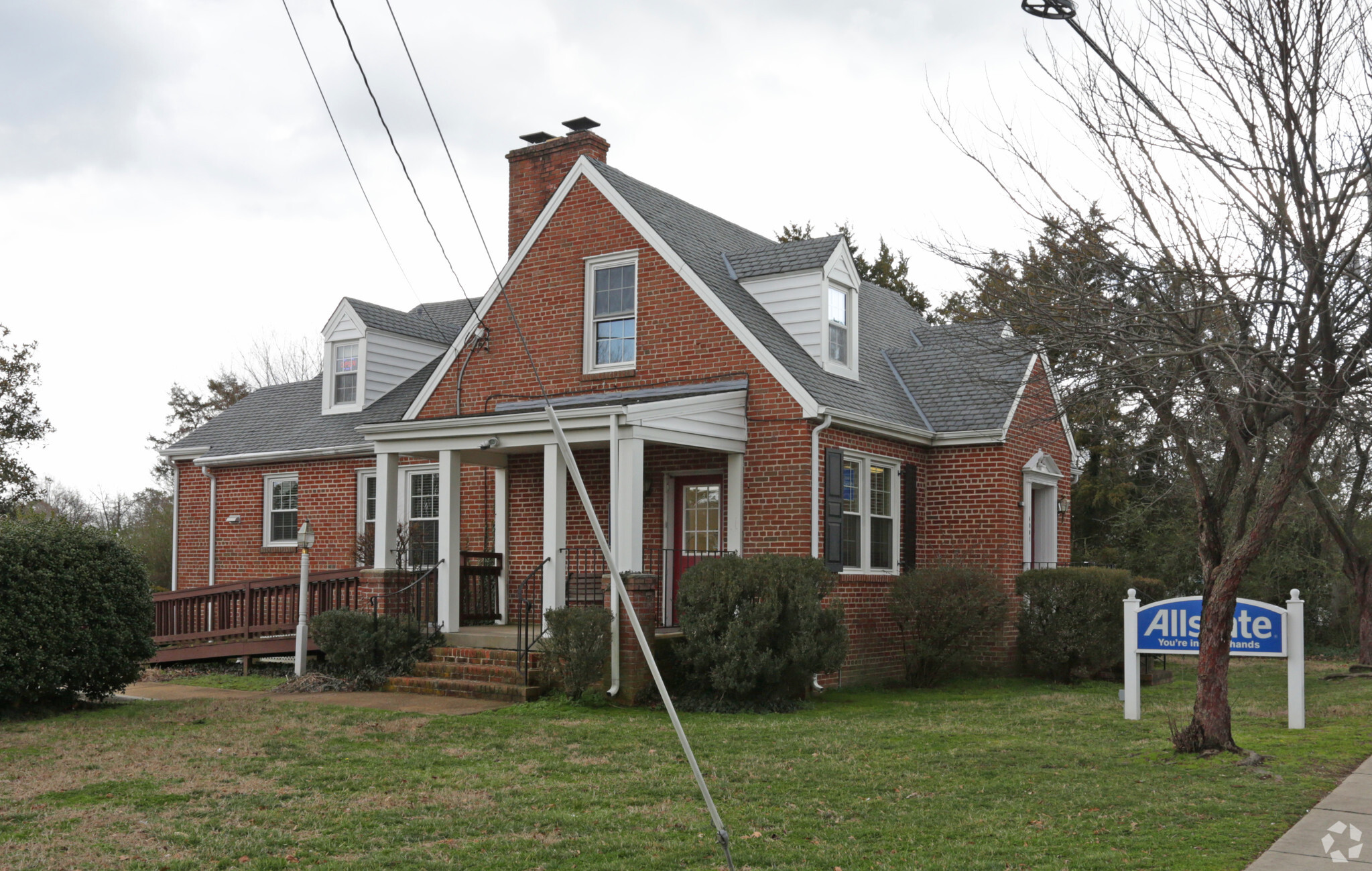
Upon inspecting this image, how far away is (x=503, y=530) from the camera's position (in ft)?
54.5

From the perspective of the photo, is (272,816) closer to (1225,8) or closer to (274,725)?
(274,725)

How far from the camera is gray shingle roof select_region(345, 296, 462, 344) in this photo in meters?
20.8

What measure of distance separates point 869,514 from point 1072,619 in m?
3.05

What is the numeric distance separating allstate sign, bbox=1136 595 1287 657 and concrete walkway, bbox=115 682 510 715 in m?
6.62

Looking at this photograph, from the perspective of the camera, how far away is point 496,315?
56.8ft

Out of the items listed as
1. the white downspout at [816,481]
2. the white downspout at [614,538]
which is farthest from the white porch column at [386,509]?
the white downspout at [816,481]

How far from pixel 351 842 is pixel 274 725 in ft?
16.0

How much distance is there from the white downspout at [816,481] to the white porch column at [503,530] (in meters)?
4.83

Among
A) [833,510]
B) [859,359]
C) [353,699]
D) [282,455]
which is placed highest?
[859,359]

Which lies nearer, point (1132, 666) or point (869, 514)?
point (1132, 666)

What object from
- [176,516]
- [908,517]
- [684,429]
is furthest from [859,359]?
[176,516]

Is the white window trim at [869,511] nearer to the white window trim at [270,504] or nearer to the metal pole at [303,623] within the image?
the metal pole at [303,623]

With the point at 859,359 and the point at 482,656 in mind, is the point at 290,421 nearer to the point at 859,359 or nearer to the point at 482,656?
the point at 482,656

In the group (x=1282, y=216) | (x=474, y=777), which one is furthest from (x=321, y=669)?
(x=1282, y=216)
